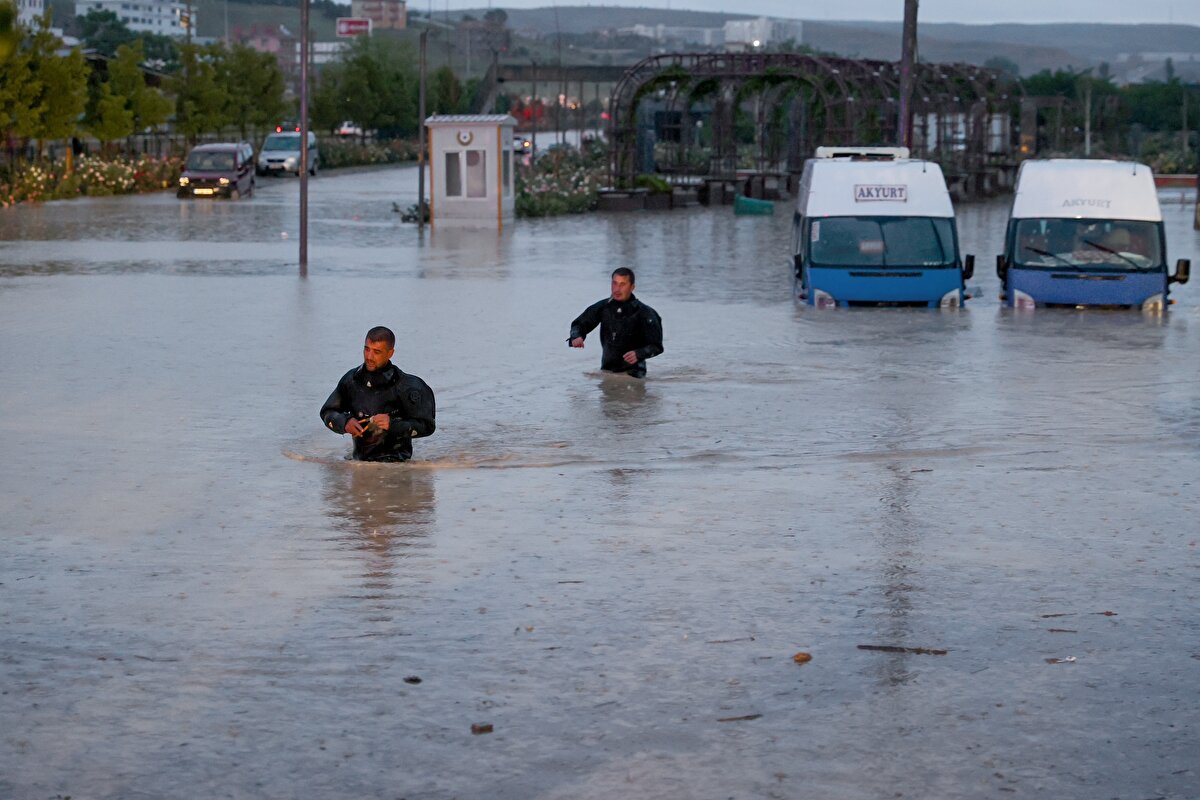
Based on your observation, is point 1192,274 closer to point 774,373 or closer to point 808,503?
point 774,373

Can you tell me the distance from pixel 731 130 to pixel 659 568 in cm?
5361

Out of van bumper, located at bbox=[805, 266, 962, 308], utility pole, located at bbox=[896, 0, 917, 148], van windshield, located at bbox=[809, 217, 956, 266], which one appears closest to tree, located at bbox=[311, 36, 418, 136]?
utility pole, located at bbox=[896, 0, 917, 148]

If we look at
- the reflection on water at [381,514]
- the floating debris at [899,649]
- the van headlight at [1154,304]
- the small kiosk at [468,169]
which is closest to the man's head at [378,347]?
the reflection on water at [381,514]

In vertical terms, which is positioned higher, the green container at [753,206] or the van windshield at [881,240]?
the van windshield at [881,240]

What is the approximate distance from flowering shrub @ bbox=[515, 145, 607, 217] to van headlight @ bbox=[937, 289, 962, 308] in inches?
1024

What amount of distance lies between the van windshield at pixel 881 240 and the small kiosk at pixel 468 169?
21.0 metres

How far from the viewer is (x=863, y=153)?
2798cm

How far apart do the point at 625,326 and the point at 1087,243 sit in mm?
10451

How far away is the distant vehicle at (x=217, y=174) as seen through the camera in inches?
2251

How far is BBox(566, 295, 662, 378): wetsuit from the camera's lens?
15.9 m

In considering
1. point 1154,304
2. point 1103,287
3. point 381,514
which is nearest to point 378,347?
point 381,514

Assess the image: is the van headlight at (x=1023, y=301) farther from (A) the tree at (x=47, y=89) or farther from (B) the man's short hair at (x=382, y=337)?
(A) the tree at (x=47, y=89)

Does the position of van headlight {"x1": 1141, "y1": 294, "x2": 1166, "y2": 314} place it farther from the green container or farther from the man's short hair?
the green container

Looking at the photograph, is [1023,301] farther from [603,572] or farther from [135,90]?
[135,90]
